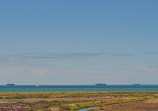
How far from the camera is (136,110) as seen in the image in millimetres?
70125

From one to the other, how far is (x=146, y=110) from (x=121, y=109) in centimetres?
630

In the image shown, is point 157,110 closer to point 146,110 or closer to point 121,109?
point 146,110

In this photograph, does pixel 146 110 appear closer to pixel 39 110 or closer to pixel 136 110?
pixel 136 110

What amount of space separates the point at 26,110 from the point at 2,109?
20.3 feet

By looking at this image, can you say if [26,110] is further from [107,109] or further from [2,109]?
[107,109]

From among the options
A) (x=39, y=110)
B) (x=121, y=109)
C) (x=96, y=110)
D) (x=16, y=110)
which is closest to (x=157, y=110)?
(x=121, y=109)

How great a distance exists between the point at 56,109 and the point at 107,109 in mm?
12954

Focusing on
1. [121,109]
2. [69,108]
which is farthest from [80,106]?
[121,109]

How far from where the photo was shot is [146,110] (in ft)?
228

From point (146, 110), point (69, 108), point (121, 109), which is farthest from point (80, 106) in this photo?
point (146, 110)

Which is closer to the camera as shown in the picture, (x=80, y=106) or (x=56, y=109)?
(x=56, y=109)

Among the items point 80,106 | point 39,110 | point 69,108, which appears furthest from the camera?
point 80,106

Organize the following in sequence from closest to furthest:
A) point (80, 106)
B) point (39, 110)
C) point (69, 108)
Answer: point (39, 110), point (69, 108), point (80, 106)

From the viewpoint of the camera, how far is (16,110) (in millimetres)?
68000
